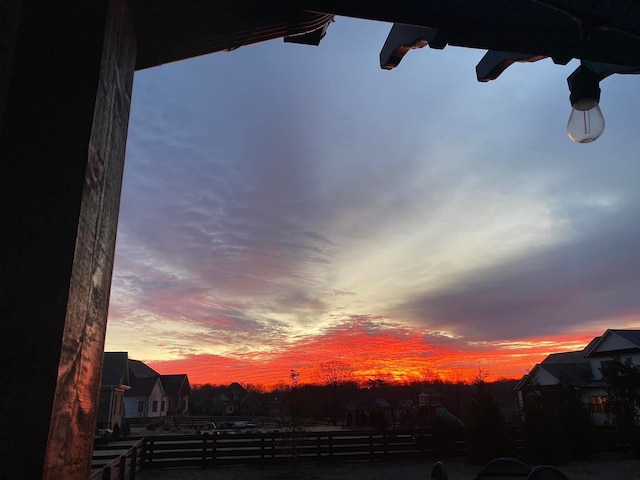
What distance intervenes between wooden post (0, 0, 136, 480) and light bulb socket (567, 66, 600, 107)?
287 cm

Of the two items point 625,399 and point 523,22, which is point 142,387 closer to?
point 625,399

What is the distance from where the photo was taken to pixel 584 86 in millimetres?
2955

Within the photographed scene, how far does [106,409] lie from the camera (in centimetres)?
3444

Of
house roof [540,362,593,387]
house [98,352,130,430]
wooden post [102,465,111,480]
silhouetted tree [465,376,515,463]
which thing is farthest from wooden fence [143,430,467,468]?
house roof [540,362,593,387]

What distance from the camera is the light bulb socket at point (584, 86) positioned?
2.93 meters

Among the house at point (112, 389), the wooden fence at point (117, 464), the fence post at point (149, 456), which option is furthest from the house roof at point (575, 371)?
the house at point (112, 389)

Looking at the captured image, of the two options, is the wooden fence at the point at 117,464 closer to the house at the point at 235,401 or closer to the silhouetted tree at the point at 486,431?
the silhouetted tree at the point at 486,431

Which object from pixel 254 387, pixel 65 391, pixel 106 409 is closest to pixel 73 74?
pixel 65 391

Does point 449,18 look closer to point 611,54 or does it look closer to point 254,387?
point 611,54

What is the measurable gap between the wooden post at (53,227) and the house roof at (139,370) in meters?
59.8

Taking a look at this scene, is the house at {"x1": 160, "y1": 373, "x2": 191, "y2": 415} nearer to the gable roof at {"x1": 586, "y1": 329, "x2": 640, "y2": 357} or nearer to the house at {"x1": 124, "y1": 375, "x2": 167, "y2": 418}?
the house at {"x1": 124, "y1": 375, "x2": 167, "y2": 418}

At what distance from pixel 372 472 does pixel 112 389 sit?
2905 centimetres

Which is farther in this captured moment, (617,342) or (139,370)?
(139,370)

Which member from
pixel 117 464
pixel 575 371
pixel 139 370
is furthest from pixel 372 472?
pixel 139 370
